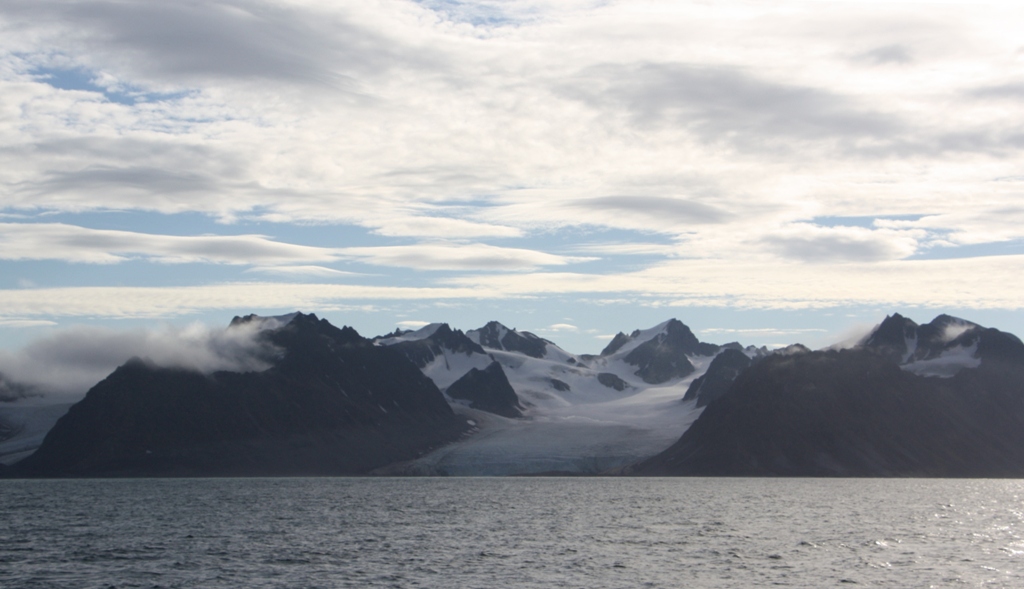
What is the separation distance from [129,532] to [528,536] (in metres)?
43.9

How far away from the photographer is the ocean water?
86.2m

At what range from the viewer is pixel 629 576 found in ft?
288

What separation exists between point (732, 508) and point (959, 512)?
103 feet

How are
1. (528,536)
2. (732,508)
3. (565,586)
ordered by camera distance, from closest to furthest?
(565,586)
(528,536)
(732,508)

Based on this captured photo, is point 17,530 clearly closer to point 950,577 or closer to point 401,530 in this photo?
point 401,530

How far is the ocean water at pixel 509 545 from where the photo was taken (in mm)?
86250

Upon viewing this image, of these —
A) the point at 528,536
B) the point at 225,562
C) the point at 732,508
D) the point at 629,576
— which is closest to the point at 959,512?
the point at 732,508

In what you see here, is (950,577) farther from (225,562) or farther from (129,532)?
(129,532)

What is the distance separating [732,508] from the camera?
166m

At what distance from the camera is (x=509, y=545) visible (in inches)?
4343

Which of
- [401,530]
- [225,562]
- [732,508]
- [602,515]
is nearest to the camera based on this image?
[225,562]

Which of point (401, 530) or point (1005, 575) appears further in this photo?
point (401, 530)

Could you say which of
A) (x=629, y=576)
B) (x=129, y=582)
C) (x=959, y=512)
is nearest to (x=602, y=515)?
(x=959, y=512)

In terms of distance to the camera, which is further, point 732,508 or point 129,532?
point 732,508
